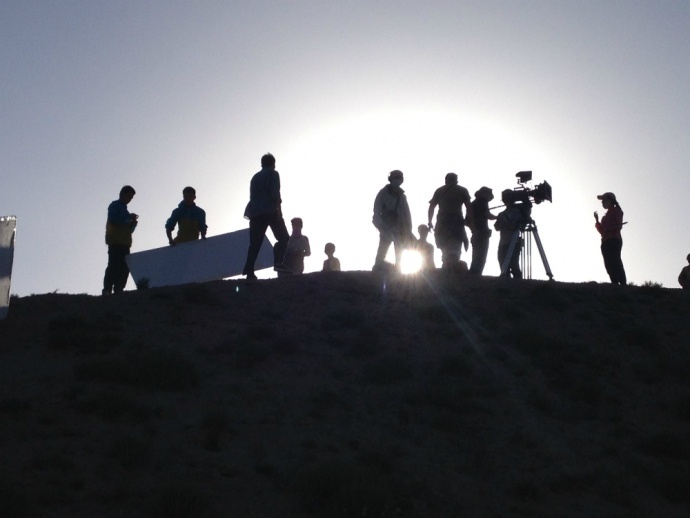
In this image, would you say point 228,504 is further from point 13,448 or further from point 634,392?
point 634,392

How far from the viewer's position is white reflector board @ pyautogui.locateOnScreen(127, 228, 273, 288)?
789 inches

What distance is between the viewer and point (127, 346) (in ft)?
50.1

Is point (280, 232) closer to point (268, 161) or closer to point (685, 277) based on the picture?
point (268, 161)

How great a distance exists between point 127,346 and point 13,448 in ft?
12.4

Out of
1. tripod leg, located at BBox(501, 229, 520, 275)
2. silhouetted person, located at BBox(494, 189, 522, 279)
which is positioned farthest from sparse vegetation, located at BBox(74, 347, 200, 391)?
silhouetted person, located at BBox(494, 189, 522, 279)

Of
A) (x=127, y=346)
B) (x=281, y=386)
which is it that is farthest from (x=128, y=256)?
(x=281, y=386)

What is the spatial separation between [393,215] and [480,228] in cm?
192

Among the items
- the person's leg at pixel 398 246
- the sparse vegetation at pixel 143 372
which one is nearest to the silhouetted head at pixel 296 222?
the person's leg at pixel 398 246

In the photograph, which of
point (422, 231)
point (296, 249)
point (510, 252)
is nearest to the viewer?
point (296, 249)

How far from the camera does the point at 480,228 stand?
20.6 m

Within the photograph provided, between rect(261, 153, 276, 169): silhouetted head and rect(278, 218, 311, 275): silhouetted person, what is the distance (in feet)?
7.26

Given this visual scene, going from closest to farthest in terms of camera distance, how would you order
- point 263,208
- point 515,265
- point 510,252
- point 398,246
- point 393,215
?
point 263,208, point 393,215, point 398,246, point 510,252, point 515,265

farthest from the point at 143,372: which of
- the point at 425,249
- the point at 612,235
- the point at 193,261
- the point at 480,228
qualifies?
the point at 612,235

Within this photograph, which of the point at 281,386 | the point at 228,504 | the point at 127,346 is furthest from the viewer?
the point at 127,346
